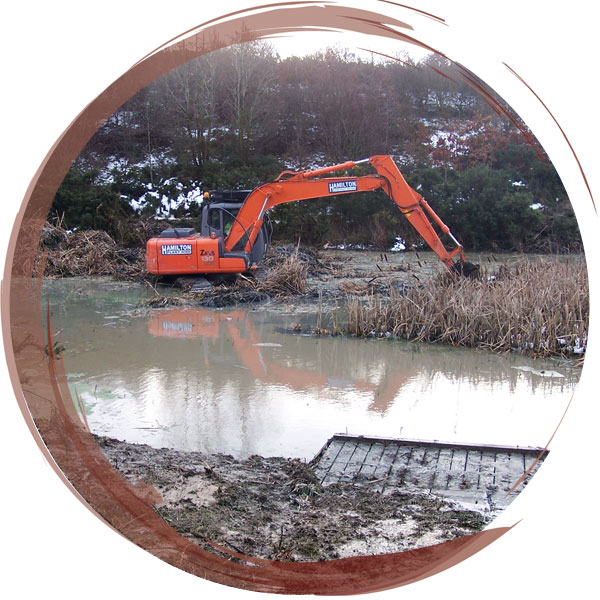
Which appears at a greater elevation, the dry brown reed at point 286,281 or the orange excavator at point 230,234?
the orange excavator at point 230,234

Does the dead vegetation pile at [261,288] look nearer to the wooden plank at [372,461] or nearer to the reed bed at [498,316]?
the reed bed at [498,316]

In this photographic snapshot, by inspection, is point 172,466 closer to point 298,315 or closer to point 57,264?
point 298,315

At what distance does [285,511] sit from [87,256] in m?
10.8

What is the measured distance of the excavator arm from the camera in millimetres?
8953

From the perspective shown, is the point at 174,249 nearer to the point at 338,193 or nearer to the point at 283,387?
the point at 338,193

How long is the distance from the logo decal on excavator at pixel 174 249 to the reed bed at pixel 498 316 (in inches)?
147

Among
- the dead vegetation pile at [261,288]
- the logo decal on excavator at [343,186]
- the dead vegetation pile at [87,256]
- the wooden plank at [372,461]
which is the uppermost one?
the logo decal on excavator at [343,186]

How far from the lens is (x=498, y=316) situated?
7070mm

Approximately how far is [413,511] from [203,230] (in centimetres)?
799

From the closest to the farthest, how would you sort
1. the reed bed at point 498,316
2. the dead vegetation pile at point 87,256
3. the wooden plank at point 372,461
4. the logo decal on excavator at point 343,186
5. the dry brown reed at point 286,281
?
the wooden plank at point 372,461 < the reed bed at point 498,316 < the logo decal on excavator at point 343,186 < the dry brown reed at point 286,281 < the dead vegetation pile at point 87,256

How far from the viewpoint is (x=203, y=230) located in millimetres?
10594

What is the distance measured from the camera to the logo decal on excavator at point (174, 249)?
410 inches

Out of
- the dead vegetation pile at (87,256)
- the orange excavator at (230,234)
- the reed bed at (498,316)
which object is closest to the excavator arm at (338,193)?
the orange excavator at (230,234)

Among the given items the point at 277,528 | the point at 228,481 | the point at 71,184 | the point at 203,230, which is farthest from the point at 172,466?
the point at 71,184
